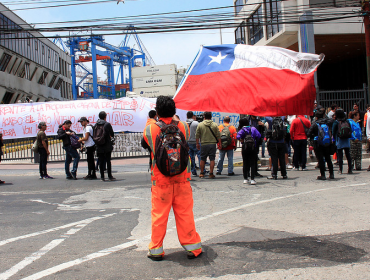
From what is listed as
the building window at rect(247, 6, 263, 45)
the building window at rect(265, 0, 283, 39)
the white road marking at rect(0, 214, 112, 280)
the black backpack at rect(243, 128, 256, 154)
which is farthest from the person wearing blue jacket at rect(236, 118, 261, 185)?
the building window at rect(247, 6, 263, 45)

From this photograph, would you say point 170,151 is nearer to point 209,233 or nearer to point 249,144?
point 209,233

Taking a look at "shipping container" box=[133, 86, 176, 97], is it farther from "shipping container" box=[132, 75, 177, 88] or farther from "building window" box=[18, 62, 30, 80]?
"building window" box=[18, 62, 30, 80]

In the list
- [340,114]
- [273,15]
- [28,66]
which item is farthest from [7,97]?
[340,114]

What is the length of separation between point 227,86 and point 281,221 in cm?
245

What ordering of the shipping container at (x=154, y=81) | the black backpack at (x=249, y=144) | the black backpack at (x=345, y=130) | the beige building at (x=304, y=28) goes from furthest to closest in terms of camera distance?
the shipping container at (x=154, y=81) < the beige building at (x=304, y=28) < the black backpack at (x=345, y=130) < the black backpack at (x=249, y=144)

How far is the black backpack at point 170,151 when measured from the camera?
397 cm

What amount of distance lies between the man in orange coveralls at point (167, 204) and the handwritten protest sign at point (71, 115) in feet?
45.6

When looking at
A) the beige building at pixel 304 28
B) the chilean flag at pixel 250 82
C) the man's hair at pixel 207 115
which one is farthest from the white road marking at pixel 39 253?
the beige building at pixel 304 28

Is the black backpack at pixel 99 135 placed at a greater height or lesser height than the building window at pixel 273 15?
lesser

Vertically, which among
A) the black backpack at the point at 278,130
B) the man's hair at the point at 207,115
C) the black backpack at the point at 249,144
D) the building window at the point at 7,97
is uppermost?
the building window at the point at 7,97

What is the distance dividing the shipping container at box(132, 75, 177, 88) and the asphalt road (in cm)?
3254

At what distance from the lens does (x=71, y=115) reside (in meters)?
18.2

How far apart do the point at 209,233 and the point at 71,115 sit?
1456 centimetres

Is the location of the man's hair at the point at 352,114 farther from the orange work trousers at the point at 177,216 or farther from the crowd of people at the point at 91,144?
the orange work trousers at the point at 177,216
